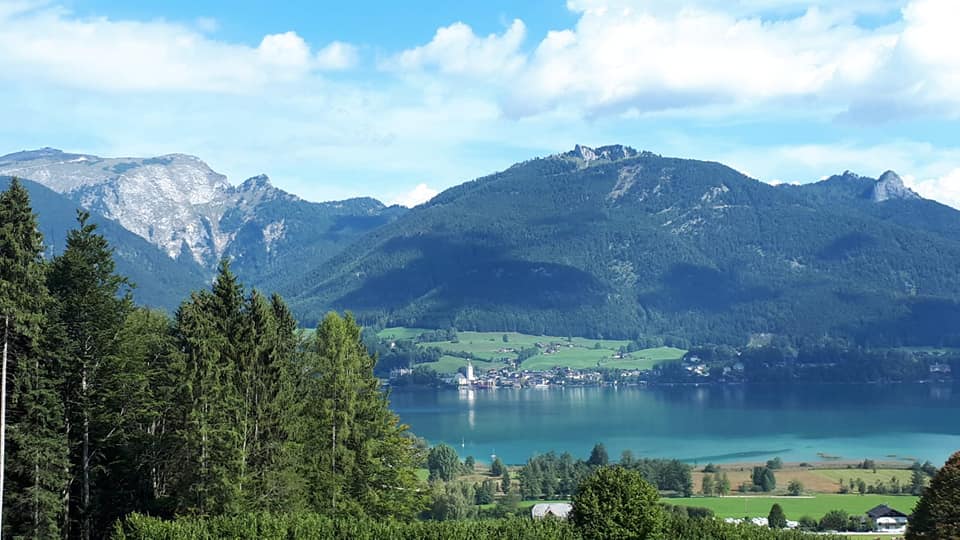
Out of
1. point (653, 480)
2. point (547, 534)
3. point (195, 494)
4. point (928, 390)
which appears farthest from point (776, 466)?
point (928, 390)

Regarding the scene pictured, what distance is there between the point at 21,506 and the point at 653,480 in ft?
179

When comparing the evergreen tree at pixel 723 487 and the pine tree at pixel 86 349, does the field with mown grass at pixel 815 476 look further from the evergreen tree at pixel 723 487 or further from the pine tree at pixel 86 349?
the pine tree at pixel 86 349

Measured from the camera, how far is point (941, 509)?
31.4m

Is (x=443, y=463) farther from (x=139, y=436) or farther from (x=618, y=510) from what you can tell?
(x=139, y=436)

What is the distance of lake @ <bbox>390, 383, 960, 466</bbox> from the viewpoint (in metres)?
98.5

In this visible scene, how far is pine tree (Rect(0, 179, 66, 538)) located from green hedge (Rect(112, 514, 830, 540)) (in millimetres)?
1904

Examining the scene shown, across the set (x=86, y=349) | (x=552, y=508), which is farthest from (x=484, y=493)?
(x=86, y=349)

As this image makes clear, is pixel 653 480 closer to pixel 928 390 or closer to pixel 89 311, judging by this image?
pixel 89 311

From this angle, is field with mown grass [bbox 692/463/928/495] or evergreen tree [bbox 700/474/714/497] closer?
evergreen tree [bbox 700/474/714/497]

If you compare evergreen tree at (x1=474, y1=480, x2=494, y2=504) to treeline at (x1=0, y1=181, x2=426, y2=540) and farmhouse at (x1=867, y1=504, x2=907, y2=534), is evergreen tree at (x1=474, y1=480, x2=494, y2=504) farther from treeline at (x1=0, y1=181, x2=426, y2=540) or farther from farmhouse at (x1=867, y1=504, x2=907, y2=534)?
treeline at (x1=0, y1=181, x2=426, y2=540)

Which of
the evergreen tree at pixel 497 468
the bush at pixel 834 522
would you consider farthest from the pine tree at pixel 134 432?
the evergreen tree at pixel 497 468

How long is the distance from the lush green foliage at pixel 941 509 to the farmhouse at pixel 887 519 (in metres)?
25.2

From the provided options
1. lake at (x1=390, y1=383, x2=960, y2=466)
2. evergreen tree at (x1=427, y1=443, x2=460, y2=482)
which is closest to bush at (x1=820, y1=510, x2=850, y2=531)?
evergreen tree at (x1=427, y1=443, x2=460, y2=482)

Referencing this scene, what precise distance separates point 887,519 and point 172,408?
160 feet
